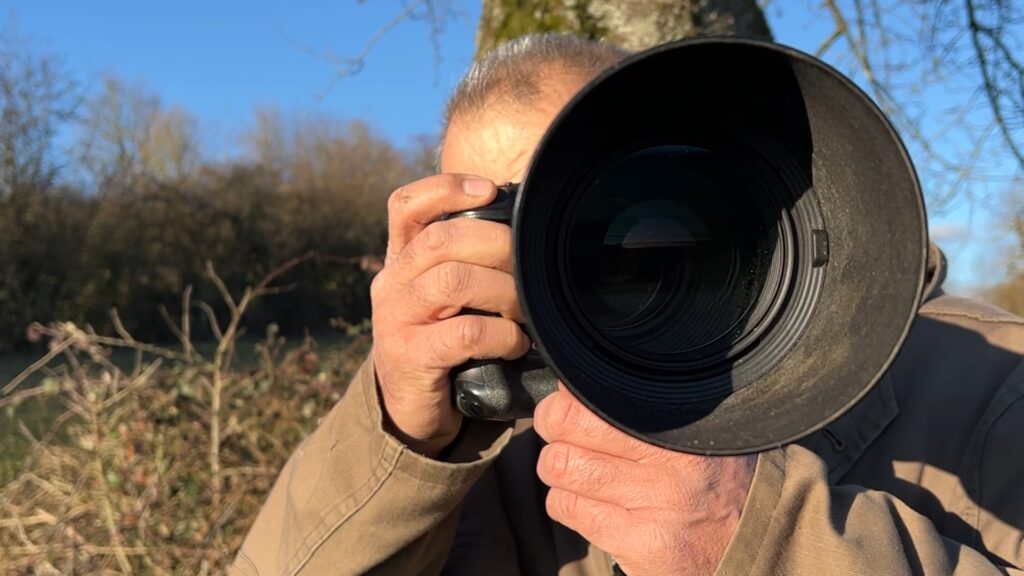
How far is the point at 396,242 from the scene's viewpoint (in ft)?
3.14

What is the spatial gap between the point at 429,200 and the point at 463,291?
0.38 feet

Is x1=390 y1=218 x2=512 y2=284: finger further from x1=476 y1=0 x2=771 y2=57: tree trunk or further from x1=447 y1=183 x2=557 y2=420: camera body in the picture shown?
x1=476 y1=0 x2=771 y2=57: tree trunk

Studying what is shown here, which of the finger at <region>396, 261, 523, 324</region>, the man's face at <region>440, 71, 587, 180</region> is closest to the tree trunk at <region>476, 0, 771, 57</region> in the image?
the man's face at <region>440, 71, 587, 180</region>

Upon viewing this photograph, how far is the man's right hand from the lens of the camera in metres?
0.84

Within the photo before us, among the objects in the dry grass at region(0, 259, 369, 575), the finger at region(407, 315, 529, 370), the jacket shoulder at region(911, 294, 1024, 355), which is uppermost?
the jacket shoulder at region(911, 294, 1024, 355)

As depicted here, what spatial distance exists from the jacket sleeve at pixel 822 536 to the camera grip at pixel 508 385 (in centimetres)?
25

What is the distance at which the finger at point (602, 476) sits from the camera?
0.79 metres

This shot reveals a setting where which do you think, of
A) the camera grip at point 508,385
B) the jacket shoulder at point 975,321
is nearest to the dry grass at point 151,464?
the camera grip at point 508,385

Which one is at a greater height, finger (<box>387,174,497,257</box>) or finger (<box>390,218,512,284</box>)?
finger (<box>387,174,497,257</box>)

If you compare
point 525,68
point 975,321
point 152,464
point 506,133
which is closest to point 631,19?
point 525,68

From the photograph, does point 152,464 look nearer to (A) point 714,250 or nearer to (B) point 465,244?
(B) point 465,244

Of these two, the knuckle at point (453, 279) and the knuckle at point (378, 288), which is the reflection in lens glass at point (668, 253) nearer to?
the knuckle at point (453, 279)

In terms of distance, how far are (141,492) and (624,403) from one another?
2.12 metres

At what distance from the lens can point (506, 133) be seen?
3.73 feet
